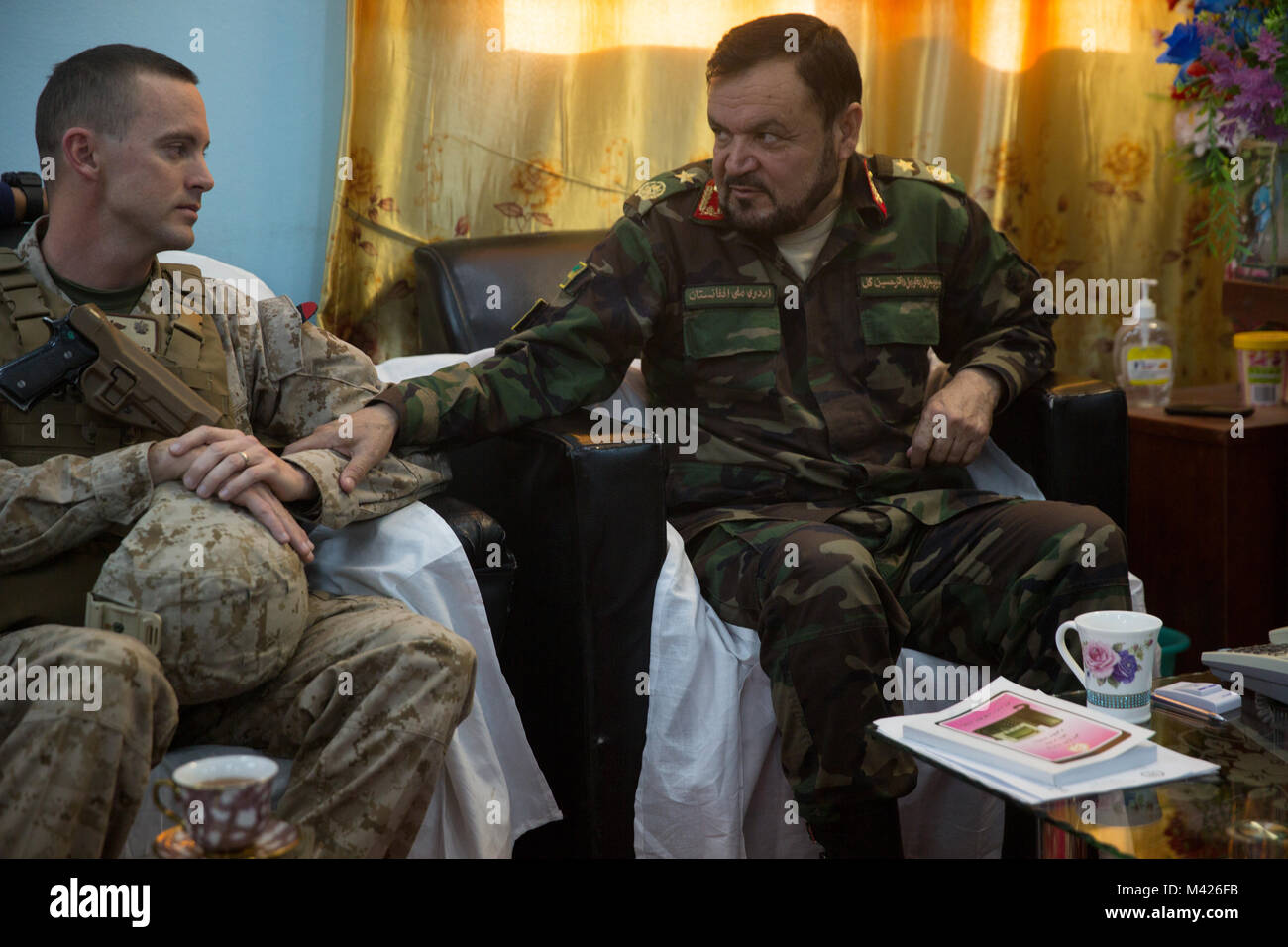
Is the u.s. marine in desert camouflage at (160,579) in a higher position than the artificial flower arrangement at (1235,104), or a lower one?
lower

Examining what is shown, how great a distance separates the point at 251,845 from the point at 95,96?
100cm

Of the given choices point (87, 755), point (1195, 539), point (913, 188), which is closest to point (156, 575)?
point (87, 755)

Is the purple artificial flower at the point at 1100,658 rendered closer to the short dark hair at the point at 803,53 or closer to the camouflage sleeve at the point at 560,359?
the camouflage sleeve at the point at 560,359

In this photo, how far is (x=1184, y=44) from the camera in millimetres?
2291

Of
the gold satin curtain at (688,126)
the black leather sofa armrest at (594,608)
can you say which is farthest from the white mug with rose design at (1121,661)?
the gold satin curtain at (688,126)

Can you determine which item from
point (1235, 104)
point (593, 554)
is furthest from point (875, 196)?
point (593, 554)

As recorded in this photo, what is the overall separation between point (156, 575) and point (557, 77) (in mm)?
1456

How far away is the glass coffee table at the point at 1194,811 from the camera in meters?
1.09

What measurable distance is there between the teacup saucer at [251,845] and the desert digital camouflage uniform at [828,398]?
2.45 feet

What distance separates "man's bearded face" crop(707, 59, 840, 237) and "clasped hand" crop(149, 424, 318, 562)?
0.85 metres

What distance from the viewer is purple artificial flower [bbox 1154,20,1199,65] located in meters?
2.28

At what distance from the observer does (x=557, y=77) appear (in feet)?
8.00
